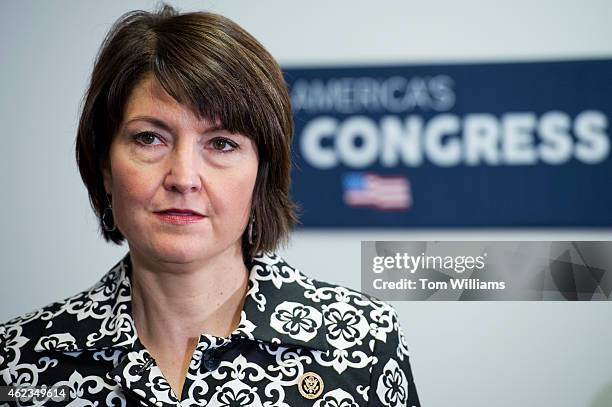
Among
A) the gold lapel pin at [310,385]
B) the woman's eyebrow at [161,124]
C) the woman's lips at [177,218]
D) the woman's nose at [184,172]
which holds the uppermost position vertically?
the woman's eyebrow at [161,124]

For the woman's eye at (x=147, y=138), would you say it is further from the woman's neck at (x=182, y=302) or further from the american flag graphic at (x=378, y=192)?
the american flag graphic at (x=378, y=192)

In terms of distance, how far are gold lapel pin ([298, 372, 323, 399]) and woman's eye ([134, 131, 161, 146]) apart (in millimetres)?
487

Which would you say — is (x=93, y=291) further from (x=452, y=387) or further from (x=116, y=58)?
(x=452, y=387)

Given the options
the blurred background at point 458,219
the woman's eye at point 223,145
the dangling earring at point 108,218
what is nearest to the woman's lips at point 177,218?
the woman's eye at point 223,145

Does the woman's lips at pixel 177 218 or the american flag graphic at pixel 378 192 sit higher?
the american flag graphic at pixel 378 192

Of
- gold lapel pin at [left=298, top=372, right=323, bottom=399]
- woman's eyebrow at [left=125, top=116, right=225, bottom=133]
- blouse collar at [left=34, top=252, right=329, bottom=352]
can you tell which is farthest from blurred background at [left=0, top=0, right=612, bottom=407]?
woman's eyebrow at [left=125, top=116, right=225, bottom=133]

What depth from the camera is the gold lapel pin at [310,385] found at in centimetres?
165

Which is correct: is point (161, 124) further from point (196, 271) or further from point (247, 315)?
point (247, 315)

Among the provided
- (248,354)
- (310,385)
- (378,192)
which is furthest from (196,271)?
(378,192)

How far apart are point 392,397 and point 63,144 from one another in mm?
1615

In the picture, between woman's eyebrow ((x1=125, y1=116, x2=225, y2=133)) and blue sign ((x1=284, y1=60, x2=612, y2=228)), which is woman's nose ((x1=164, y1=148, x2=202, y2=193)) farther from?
blue sign ((x1=284, y1=60, x2=612, y2=228))

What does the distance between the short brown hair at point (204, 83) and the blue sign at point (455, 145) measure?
104 cm

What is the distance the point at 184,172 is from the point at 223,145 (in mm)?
100

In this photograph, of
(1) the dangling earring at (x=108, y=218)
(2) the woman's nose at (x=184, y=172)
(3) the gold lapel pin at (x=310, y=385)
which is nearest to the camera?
(2) the woman's nose at (x=184, y=172)
